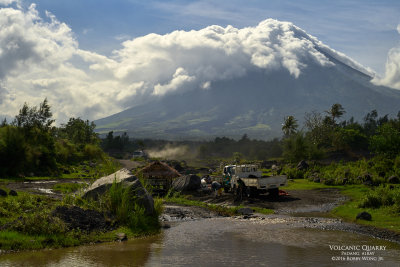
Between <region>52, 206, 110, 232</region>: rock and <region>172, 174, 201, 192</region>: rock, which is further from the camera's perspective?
<region>172, 174, 201, 192</region>: rock

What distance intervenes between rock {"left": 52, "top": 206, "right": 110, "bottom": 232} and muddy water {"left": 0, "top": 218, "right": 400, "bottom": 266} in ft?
5.18

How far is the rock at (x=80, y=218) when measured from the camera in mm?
16547

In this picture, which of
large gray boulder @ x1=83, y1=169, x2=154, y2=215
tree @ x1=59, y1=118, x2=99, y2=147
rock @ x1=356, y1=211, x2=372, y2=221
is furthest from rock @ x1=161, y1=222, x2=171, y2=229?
tree @ x1=59, y1=118, x2=99, y2=147

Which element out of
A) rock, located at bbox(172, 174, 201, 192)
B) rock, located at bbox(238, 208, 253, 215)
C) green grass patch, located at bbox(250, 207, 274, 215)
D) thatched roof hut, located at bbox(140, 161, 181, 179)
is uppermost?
thatched roof hut, located at bbox(140, 161, 181, 179)

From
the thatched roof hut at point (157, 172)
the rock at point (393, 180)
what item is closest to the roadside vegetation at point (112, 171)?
the rock at point (393, 180)

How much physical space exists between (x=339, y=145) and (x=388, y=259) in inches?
3946

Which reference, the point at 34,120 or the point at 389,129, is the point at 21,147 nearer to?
the point at 34,120

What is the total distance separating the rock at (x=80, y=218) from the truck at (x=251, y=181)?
17.0 metres

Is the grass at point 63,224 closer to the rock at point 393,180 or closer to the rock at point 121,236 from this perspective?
the rock at point 121,236

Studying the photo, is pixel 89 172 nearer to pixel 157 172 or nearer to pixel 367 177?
pixel 157 172

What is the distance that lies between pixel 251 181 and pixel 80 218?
18438 millimetres

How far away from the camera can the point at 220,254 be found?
14.4 meters

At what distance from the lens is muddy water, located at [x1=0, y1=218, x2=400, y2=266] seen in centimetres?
1316

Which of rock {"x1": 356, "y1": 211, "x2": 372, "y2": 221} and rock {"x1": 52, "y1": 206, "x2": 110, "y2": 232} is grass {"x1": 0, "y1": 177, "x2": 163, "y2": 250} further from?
rock {"x1": 356, "y1": 211, "x2": 372, "y2": 221}
